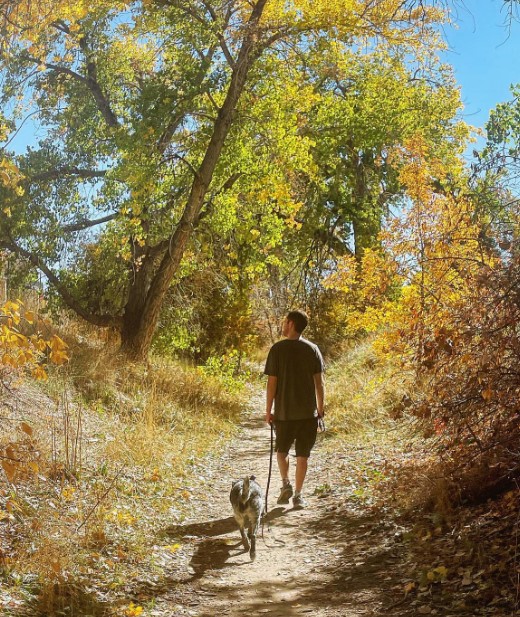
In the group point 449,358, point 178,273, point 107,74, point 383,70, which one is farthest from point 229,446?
point 383,70

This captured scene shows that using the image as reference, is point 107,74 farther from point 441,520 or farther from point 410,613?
point 410,613

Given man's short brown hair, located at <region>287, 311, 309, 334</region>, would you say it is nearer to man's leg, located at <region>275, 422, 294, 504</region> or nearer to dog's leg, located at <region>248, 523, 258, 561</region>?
man's leg, located at <region>275, 422, 294, 504</region>

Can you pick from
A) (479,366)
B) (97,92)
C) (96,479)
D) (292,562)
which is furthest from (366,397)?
(97,92)

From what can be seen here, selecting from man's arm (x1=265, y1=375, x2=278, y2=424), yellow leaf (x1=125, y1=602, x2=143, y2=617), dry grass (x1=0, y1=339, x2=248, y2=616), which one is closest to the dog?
dry grass (x1=0, y1=339, x2=248, y2=616)

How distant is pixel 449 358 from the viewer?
6.68 meters

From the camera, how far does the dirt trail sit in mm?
5738

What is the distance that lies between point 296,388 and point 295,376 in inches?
5.2

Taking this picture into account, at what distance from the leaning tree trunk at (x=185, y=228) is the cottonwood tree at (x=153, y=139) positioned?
0.08ft

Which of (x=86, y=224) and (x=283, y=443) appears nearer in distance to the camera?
(x=283, y=443)

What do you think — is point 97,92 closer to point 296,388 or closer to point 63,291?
point 63,291

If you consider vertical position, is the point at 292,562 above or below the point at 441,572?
below

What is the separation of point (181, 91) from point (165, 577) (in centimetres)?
956

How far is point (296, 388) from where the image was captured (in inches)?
318

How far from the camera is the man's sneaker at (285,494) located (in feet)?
27.8
